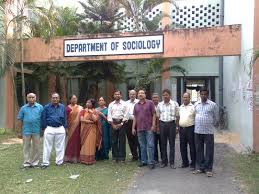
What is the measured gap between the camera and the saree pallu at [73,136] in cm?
969

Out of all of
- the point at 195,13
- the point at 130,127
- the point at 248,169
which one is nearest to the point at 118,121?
the point at 130,127

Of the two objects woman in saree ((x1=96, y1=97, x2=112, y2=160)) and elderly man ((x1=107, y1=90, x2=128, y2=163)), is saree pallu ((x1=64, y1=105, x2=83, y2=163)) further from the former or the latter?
elderly man ((x1=107, y1=90, x2=128, y2=163))

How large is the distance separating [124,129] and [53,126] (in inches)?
59.9

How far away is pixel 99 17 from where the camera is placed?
1953 centimetres

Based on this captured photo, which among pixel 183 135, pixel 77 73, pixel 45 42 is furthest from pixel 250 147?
pixel 77 73

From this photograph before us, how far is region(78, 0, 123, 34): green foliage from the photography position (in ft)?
62.4

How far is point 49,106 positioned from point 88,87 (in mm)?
9777

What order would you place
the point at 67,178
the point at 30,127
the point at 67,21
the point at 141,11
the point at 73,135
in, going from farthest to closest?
1. the point at 141,11
2. the point at 67,21
3. the point at 73,135
4. the point at 30,127
5. the point at 67,178

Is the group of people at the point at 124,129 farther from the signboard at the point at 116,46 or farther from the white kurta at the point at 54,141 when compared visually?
the signboard at the point at 116,46

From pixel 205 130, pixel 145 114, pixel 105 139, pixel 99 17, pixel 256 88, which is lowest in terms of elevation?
pixel 105 139

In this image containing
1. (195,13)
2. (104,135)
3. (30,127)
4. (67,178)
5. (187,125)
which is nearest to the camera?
(67,178)

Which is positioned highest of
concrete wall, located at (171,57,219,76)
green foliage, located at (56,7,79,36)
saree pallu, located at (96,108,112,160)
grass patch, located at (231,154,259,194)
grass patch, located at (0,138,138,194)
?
green foliage, located at (56,7,79,36)

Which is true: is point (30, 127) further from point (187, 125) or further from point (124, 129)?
point (187, 125)

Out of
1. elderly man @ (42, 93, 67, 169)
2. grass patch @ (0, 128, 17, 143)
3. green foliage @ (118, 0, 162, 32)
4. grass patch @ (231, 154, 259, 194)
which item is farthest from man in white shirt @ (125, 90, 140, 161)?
green foliage @ (118, 0, 162, 32)
